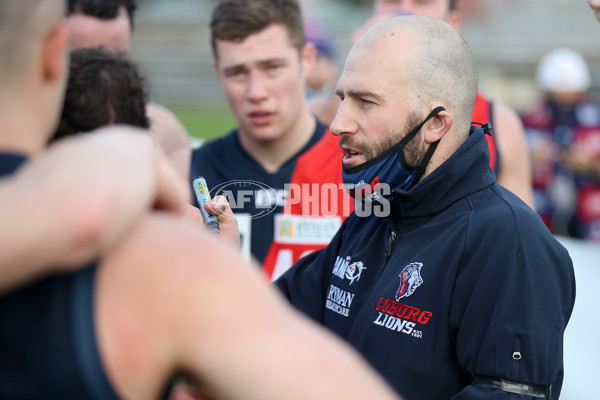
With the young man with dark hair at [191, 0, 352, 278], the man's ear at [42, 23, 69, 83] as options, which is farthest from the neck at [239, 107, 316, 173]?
the man's ear at [42, 23, 69, 83]

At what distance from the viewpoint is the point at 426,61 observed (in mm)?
2623

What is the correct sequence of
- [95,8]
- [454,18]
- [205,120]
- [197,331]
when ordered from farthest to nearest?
[205,120], [454,18], [95,8], [197,331]

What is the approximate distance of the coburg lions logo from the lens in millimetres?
2410

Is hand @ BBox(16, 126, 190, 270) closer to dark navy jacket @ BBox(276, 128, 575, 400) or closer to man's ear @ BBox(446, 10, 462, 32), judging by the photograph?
dark navy jacket @ BBox(276, 128, 575, 400)

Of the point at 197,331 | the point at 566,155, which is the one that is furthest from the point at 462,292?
the point at 566,155

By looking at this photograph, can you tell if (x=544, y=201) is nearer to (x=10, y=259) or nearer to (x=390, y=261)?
(x=390, y=261)

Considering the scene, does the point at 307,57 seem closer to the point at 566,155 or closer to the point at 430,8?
the point at 430,8

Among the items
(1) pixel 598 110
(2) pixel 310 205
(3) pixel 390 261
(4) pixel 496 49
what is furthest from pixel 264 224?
(4) pixel 496 49

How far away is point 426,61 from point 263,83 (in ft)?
5.46

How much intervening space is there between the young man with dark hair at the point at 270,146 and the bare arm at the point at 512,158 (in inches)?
34.4

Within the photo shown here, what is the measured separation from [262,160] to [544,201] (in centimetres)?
707

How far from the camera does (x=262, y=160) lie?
4141 millimetres

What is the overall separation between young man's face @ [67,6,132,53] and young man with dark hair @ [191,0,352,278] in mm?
614

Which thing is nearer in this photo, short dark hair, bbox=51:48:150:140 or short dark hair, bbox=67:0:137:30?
short dark hair, bbox=51:48:150:140
